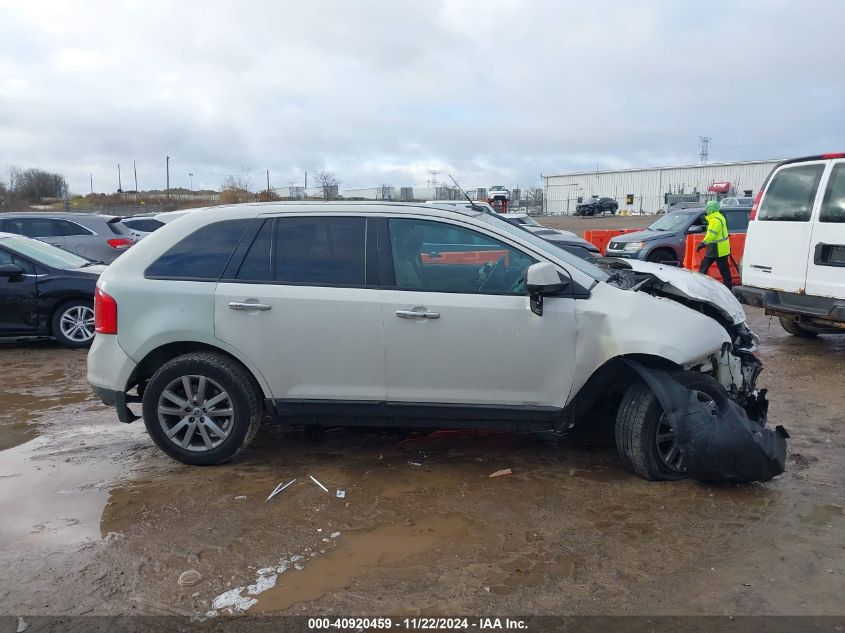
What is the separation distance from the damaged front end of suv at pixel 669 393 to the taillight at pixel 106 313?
3.09 meters

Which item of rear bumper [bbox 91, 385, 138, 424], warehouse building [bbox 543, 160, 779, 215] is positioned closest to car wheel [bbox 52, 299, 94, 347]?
rear bumper [bbox 91, 385, 138, 424]

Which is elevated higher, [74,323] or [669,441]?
[74,323]

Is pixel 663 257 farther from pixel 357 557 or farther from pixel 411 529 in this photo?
pixel 357 557

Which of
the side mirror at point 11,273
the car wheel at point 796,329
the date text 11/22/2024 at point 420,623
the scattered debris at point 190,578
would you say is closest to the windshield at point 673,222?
the car wheel at point 796,329

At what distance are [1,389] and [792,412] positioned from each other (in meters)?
7.46

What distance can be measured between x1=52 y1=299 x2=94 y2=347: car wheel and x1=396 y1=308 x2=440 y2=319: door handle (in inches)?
240

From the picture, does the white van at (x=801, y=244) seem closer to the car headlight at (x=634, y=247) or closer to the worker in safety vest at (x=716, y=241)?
the worker in safety vest at (x=716, y=241)

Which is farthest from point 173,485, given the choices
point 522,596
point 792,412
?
point 792,412

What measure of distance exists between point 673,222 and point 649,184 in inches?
2330

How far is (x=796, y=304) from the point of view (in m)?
7.56

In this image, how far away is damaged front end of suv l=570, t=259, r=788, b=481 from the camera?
422cm

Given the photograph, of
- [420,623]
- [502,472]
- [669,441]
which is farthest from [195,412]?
[669,441]

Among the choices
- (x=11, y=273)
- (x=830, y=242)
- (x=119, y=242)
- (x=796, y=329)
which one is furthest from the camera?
(x=119, y=242)

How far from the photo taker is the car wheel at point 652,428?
172 inches
